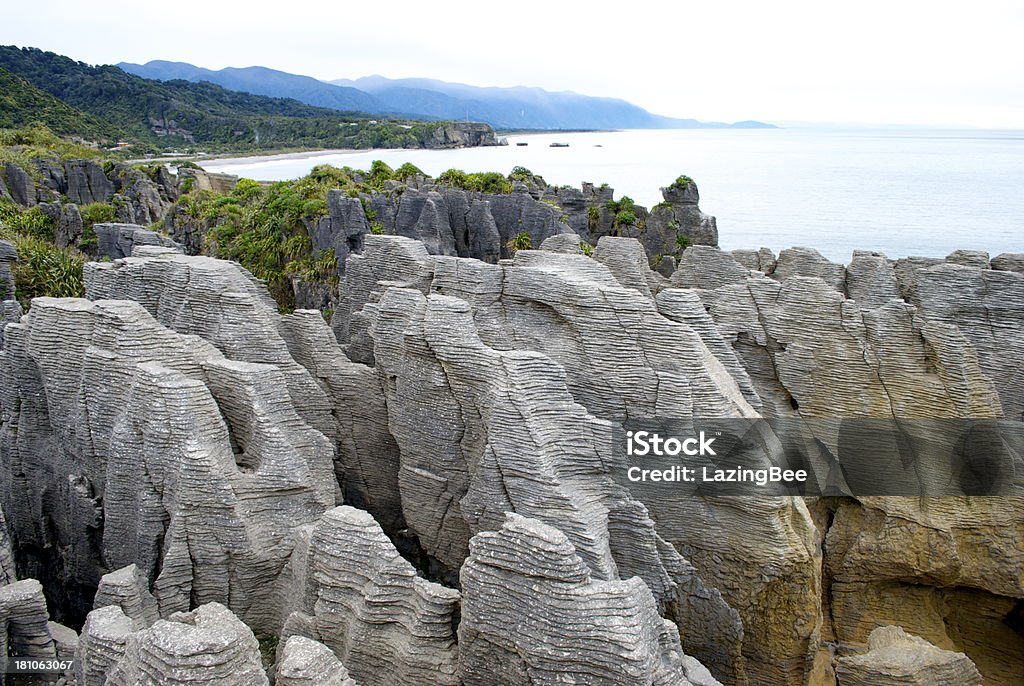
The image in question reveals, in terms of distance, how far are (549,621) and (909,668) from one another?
A: 23.2 feet

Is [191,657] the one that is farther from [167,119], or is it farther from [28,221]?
[167,119]

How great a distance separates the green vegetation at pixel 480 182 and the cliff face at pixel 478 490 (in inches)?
967

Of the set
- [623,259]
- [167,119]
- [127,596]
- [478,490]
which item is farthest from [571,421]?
[167,119]

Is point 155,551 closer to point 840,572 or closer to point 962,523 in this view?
point 840,572

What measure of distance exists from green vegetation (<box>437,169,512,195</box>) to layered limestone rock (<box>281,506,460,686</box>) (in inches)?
1277

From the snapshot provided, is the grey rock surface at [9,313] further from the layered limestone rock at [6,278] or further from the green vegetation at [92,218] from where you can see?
the green vegetation at [92,218]

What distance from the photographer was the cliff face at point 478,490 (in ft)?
30.1

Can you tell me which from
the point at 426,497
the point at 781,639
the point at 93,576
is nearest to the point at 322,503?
the point at 426,497

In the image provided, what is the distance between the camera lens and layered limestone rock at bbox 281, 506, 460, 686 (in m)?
9.70

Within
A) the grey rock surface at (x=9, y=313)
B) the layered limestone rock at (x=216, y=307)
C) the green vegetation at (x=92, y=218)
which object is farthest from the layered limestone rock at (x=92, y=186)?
the layered limestone rock at (x=216, y=307)

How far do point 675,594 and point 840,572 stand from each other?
4.87 m

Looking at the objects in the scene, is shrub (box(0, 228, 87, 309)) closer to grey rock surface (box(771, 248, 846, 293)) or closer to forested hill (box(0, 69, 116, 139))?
grey rock surface (box(771, 248, 846, 293))

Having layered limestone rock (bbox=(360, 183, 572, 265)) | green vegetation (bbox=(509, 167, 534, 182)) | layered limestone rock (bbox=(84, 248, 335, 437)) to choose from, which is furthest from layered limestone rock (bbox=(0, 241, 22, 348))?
green vegetation (bbox=(509, 167, 534, 182))

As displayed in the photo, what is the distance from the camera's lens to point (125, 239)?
2311cm
